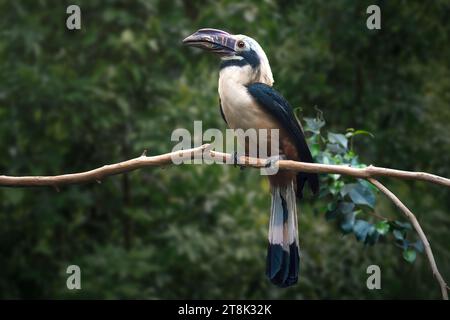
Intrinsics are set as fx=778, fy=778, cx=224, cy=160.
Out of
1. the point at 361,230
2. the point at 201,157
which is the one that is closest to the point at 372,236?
the point at 361,230

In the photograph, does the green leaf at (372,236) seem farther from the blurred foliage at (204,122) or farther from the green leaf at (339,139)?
the blurred foliage at (204,122)

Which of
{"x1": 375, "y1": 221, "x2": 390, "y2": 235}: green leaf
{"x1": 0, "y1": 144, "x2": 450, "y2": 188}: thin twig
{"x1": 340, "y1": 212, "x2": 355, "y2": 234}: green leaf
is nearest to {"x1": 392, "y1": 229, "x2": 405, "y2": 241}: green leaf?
{"x1": 375, "y1": 221, "x2": 390, "y2": 235}: green leaf

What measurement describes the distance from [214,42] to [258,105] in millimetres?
295

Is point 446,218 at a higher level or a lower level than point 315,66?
lower

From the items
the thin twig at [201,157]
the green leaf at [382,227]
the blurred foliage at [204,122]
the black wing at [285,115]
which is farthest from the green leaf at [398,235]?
the blurred foliage at [204,122]

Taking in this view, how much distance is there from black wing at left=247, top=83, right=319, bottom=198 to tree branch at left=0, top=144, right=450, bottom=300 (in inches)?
10.0

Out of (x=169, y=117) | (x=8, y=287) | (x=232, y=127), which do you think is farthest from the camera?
(x=8, y=287)

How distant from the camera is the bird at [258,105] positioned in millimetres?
2977

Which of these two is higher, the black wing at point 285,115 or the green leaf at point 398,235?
the black wing at point 285,115

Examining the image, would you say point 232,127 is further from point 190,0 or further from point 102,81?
point 190,0

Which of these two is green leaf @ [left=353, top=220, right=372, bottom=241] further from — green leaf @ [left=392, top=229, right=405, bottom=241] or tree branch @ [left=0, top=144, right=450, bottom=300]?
tree branch @ [left=0, top=144, right=450, bottom=300]

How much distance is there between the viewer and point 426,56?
16.2 ft
